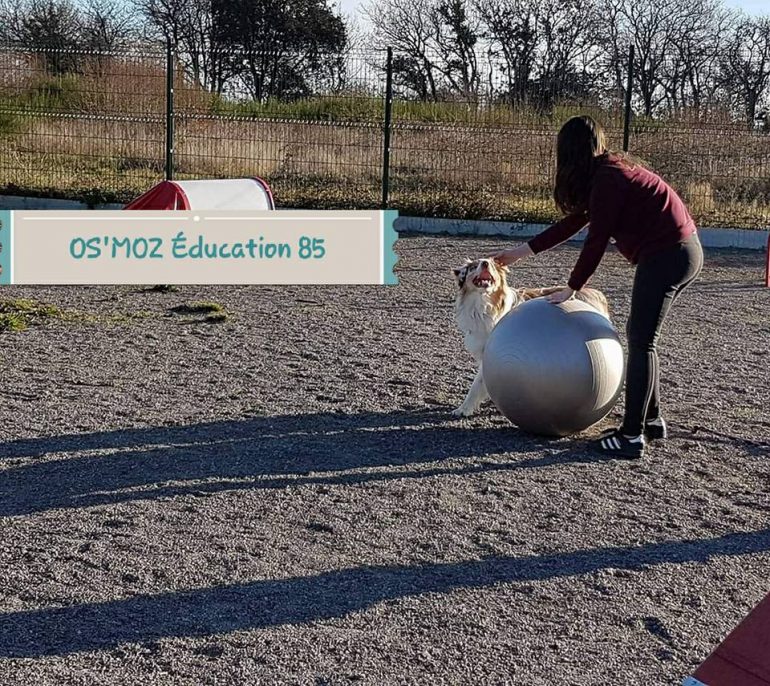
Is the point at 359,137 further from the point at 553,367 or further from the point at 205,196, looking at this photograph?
the point at 553,367

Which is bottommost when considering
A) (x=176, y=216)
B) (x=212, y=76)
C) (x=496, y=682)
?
(x=496, y=682)

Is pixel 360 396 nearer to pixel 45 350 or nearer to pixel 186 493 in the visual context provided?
pixel 186 493

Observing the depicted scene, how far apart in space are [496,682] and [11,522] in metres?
2.60

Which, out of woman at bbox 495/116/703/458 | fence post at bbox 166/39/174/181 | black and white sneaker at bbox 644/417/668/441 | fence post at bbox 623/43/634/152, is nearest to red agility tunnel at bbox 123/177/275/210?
fence post at bbox 166/39/174/181

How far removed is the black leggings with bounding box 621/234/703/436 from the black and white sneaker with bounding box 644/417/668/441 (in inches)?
11.0

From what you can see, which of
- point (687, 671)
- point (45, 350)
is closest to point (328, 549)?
point (687, 671)

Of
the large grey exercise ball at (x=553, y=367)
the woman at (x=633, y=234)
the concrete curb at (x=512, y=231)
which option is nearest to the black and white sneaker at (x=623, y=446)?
the woman at (x=633, y=234)

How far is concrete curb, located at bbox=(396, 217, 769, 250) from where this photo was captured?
56.2ft

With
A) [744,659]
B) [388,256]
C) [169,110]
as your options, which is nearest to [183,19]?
[169,110]

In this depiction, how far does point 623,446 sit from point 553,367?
0.63 m

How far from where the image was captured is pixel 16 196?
61.0 ft

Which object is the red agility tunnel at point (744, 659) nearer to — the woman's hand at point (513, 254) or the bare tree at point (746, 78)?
the woman's hand at point (513, 254)

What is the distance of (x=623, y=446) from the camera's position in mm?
6461

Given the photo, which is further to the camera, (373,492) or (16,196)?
(16,196)
